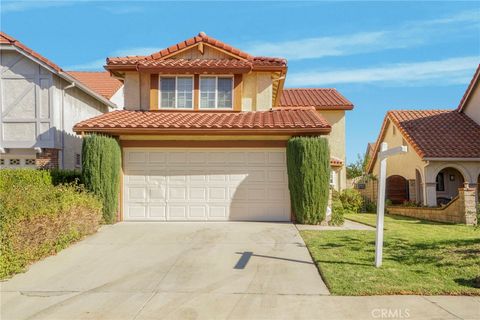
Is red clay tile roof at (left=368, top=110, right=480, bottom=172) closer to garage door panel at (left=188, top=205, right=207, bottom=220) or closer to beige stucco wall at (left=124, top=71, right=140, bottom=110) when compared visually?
garage door panel at (left=188, top=205, right=207, bottom=220)

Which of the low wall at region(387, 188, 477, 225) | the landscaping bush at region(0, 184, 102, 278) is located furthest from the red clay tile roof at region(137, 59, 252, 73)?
the low wall at region(387, 188, 477, 225)

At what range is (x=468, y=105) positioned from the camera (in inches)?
829

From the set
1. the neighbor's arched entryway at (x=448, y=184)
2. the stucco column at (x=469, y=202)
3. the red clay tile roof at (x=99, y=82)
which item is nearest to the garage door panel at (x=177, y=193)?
the stucco column at (x=469, y=202)

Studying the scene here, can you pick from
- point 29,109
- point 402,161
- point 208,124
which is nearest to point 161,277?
point 208,124

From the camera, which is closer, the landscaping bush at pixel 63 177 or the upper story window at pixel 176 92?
the landscaping bush at pixel 63 177

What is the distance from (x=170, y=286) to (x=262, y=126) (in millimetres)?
6916

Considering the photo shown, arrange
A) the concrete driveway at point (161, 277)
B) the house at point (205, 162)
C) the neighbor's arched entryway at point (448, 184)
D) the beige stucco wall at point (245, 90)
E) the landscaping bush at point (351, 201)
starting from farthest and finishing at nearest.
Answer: the landscaping bush at point (351, 201)
the neighbor's arched entryway at point (448, 184)
the beige stucco wall at point (245, 90)
the house at point (205, 162)
the concrete driveway at point (161, 277)

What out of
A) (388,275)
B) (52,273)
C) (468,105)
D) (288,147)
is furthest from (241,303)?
(468,105)

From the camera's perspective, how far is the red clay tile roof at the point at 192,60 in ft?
48.0

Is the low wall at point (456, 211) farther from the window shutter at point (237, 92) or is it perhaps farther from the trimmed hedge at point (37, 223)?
the trimmed hedge at point (37, 223)

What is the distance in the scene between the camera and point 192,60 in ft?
50.6

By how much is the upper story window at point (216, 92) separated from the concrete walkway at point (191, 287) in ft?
21.5

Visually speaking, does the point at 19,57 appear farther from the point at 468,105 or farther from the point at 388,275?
the point at 468,105

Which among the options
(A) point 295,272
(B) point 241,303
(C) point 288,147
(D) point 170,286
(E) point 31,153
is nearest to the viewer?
(B) point 241,303
